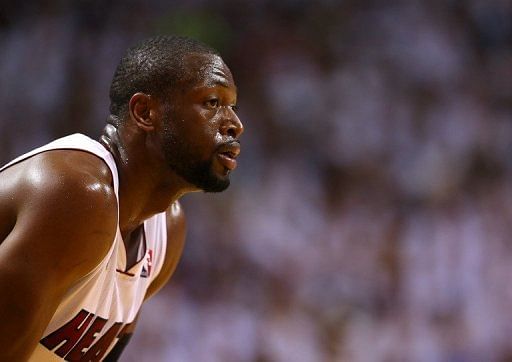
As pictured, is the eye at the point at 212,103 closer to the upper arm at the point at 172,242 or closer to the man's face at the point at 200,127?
the man's face at the point at 200,127

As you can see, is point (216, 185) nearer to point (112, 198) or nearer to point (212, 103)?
point (212, 103)

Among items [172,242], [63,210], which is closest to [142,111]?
[63,210]

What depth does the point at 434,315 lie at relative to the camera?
20.8 ft

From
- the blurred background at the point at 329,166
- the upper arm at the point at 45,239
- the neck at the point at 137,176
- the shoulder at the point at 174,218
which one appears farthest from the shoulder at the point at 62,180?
the blurred background at the point at 329,166

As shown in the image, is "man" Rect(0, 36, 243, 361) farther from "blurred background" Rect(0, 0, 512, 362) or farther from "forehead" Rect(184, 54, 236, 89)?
"blurred background" Rect(0, 0, 512, 362)

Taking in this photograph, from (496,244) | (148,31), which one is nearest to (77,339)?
(496,244)

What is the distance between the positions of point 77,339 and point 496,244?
4.58 m

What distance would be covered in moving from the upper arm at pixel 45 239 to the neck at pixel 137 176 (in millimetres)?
368

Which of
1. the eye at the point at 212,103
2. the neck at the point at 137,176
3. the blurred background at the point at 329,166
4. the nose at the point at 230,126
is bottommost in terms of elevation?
the neck at the point at 137,176

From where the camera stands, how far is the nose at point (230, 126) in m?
2.85

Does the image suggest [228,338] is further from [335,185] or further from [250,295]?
[335,185]

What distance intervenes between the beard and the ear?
62 mm

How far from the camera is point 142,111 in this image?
285 centimetres

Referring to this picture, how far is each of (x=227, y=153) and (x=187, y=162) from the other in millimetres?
144
